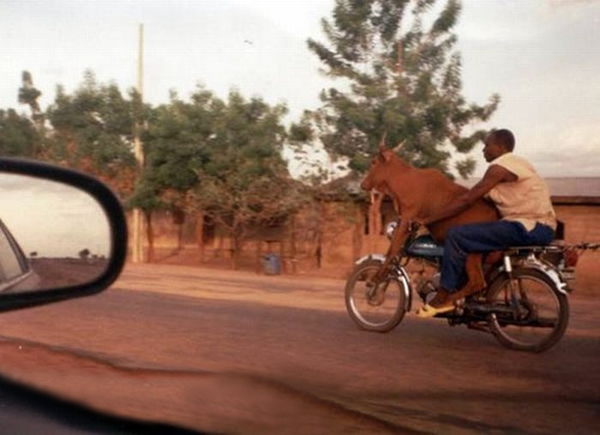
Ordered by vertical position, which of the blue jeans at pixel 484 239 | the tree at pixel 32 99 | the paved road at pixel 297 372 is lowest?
the paved road at pixel 297 372

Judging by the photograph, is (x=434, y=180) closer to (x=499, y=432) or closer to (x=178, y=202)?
(x=499, y=432)

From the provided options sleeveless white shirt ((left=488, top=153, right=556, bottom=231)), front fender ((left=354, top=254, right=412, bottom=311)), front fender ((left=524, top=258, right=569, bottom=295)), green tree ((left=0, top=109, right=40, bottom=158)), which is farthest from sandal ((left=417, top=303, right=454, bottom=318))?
green tree ((left=0, top=109, right=40, bottom=158))

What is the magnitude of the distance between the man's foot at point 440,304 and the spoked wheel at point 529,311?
0.35 metres

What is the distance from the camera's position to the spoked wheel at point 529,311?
911cm

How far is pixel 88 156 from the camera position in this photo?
3197 cm

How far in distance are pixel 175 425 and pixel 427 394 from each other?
2.51 m

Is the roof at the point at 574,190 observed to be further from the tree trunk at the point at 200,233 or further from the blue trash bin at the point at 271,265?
the tree trunk at the point at 200,233

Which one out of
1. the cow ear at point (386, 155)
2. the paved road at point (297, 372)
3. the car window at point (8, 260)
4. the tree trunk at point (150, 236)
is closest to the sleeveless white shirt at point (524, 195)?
the paved road at point (297, 372)

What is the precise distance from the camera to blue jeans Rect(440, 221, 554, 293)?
916cm

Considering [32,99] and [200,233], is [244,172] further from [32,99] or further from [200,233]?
[32,99]

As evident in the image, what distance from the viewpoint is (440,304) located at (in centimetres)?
948

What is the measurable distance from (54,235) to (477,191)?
200 inches

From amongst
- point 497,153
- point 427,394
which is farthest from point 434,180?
point 427,394

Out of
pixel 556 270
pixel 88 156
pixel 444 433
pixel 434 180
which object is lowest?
pixel 444 433
